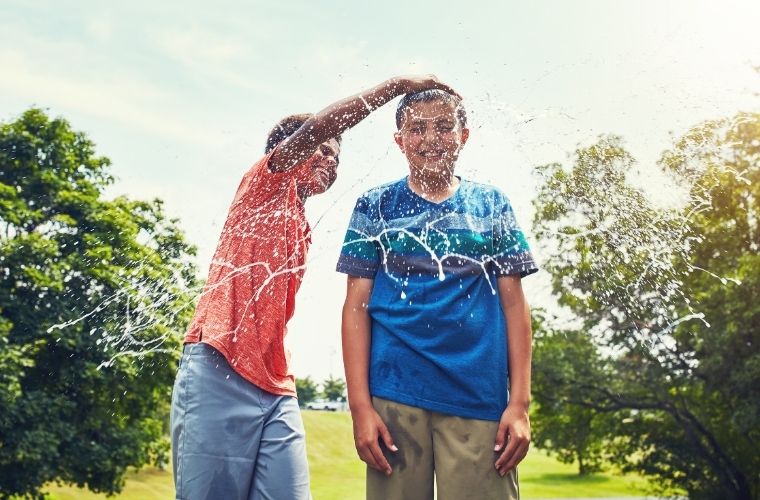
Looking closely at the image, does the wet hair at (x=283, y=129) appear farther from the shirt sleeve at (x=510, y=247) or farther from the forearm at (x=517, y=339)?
the forearm at (x=517, y=339)

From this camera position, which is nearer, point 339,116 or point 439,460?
point 439,460

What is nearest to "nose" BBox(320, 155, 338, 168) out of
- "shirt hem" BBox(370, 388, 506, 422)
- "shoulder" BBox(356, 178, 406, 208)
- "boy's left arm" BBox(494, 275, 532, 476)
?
"shoulder" BBox(356, 178, 406, 208)

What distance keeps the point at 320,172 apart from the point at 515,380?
115 centimetres

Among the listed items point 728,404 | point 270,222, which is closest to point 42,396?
point 728,404

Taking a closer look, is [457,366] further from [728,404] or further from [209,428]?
[728,404]

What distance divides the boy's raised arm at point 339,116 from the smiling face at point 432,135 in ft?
0.22

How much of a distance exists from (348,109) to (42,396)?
19538mm

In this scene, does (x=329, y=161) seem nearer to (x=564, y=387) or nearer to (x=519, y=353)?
(x=519, y=353)

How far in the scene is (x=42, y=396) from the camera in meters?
19.6

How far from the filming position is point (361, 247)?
2557 mm

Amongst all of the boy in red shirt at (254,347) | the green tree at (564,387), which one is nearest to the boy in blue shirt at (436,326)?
the boy in red shirt at (254,347)

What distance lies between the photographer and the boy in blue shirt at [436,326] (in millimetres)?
2318

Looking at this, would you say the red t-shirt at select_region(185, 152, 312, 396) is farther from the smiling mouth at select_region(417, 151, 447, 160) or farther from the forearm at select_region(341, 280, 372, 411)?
the smiling mouth at select_region(417, 151, 447, 160)

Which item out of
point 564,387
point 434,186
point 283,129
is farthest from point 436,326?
point 564,387
